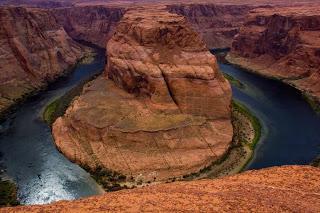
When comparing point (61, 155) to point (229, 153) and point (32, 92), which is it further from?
point (32, 92)

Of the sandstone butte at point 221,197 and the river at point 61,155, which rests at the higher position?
the sandstone butte at point 221,197

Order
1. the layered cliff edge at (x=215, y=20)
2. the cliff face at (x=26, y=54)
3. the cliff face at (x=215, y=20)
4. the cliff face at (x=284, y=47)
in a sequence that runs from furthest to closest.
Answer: the cliff face at (x=215, y=20)
the layered cliff edge at (x=215, y=20)
the cliff face at (x=284, y=47)
the cliff face at (x=26, y=54)

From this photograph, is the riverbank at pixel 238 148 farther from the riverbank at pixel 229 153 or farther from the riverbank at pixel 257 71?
the riverbank at pixel 257 71

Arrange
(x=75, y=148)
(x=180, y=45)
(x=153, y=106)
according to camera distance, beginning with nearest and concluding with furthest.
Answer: (x=75, y=148) → (x=153, y=106) → (x=180, y=45)

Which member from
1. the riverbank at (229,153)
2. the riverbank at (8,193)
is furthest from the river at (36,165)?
the riverbank at (229,153)

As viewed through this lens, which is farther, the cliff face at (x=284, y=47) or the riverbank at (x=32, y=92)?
the cliff face at (x=284, y=47)

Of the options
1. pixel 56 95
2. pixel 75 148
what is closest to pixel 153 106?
pixel 75 148

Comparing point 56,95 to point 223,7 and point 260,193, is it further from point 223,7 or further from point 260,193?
point 223,7
